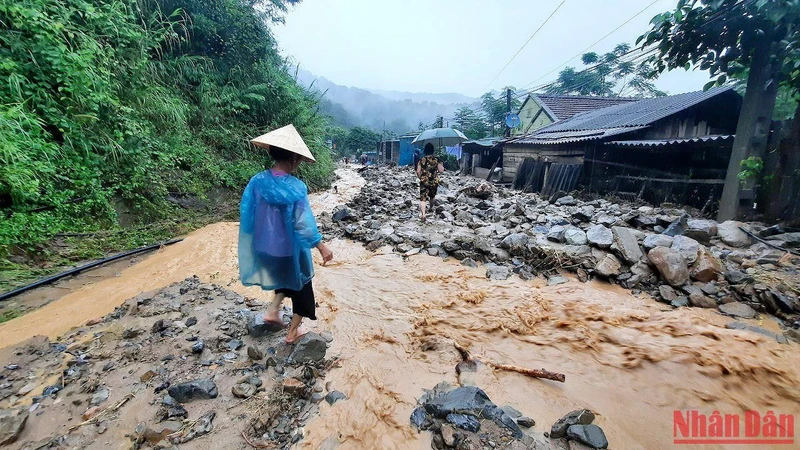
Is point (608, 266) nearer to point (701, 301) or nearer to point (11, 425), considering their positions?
point (701, 301)

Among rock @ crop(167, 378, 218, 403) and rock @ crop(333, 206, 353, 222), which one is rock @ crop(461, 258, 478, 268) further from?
rock @ crop(167, 378, 218, 403)

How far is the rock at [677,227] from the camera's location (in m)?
5.28

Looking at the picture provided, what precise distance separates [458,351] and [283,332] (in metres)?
1.58

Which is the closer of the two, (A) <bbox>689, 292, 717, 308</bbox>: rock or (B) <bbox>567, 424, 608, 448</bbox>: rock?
(B) <bbox>567, 424, 608, 448</bbox>: rock

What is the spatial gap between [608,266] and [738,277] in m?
1.31

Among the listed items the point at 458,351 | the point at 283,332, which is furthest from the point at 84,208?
the point at 458,351

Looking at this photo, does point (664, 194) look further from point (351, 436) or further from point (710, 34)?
point (351, 436)

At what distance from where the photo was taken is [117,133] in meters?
5.68

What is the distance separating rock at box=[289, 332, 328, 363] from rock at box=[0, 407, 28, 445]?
147 cm

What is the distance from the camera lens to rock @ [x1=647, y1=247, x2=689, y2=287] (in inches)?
158

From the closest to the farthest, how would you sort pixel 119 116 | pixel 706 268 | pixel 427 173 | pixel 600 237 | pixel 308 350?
pixel 308 350 < pixel 706 268 < pixel 600 237 < pixel 119 116 < pixel 427 173

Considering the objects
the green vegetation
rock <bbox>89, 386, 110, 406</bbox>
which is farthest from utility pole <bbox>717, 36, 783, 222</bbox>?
the green vegetation

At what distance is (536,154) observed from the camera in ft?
44.2

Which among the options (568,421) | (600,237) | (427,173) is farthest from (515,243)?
(568,421)
